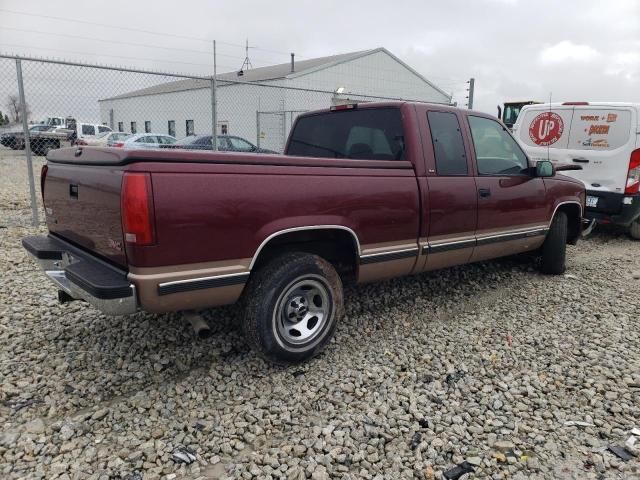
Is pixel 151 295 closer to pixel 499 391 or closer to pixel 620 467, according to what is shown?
pixel 499 391

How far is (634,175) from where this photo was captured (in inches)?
283

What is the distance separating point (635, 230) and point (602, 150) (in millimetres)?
1716

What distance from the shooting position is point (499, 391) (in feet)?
10.6

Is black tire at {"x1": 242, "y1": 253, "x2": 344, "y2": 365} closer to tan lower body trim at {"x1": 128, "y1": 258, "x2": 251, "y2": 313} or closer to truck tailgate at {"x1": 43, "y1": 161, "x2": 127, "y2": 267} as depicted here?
tan lower body trim at {"x1": 128, "y1": 258, "x2": 251, "y2": 313}

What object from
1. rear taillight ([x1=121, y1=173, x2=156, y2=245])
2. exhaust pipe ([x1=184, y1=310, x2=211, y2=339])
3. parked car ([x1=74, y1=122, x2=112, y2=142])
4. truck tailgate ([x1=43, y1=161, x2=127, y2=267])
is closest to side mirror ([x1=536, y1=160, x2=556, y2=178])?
exhaust pipe ([x1=184, y1=310, x2=211, y2=339])

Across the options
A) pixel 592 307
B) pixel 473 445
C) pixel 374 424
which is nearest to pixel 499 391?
pixel 473 445

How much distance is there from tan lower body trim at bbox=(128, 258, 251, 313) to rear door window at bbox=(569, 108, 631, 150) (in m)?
6.71

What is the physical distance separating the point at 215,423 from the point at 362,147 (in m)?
2.63

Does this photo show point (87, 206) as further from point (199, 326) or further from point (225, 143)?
point (225, 143)

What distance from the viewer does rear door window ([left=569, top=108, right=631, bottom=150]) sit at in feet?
23.5

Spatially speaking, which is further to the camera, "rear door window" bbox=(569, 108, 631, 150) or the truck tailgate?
"rear door window" bbox=(569, 108, 631, 150)

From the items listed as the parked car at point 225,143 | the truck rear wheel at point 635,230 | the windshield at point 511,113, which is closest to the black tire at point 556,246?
the truck rear wheel at point 635,230

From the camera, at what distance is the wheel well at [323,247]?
10.8 feet

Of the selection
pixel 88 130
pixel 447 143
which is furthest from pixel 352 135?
pixel 88 130
